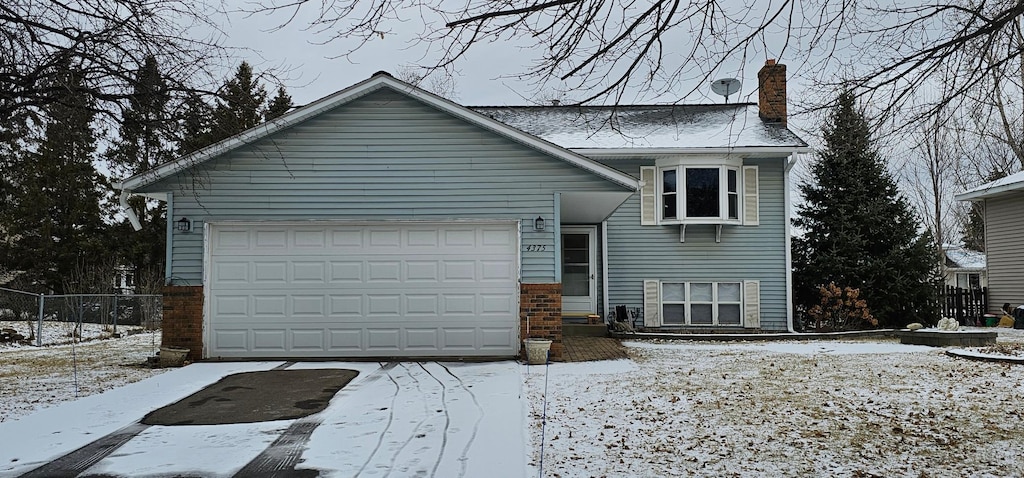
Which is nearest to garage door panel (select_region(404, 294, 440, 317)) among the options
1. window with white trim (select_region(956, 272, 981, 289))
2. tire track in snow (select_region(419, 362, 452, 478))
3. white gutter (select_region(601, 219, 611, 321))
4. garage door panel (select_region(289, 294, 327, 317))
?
garage door panel (select_region(289, 294, 327, 317))

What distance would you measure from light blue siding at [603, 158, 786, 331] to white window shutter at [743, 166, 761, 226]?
6.2 inches

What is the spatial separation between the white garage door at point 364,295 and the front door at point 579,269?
Answer: 5.29m

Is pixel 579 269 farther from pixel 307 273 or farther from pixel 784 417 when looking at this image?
pixel 784 417

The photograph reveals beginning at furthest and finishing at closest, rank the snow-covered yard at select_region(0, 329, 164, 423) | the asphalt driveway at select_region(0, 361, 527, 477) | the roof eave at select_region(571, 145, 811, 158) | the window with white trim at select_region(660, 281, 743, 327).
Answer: the window with white trim at select_region(660, 281, 743, 327) → the roof eave at select_region(571, 145, 811, 158) → the snow-covered yard at select_region(0, 329, 164, 423) → the asphalt driveway at select_region(0, 361, 527, 477)

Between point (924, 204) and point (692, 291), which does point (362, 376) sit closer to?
point (692, 291)

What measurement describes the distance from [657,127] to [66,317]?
14.3m

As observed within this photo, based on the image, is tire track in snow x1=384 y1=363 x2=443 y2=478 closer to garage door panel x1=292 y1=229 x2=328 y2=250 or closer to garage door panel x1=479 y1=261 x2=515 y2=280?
garage door panel x1=479 y1=261 x2=515 y2=280

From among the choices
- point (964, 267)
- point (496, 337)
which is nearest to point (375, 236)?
point (496, 337)

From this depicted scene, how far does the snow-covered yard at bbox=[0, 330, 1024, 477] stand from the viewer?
553 centimetres

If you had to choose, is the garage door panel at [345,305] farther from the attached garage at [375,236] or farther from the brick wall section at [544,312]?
the brick wall section at [544,312]

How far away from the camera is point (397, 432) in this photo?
6480 millimetres

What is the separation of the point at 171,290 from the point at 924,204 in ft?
101

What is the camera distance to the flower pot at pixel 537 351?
35.2 ft

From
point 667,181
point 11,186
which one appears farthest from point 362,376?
point 11,186
